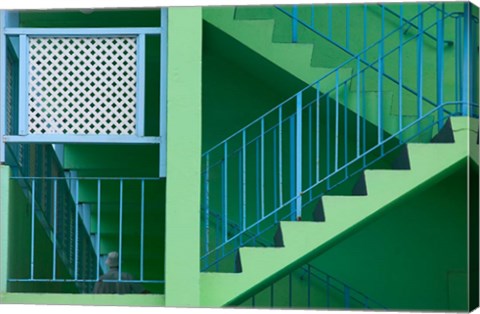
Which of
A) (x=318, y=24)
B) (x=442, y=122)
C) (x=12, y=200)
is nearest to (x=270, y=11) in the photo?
(x=318, y=24)

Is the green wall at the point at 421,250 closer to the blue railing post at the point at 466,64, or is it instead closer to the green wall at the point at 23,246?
the blue railing post at the point at 466,64

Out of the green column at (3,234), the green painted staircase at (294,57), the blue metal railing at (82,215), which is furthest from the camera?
the blue metal railing at (82,215)

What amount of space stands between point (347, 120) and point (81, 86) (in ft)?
8.73

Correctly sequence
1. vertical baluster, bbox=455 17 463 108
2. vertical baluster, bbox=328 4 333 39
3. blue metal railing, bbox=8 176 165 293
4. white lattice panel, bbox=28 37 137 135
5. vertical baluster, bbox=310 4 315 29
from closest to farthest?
white lattice panel, bbox=28 37 137 135
vertical baluster, bbox=455 17 463 108
vertical baluster, bbox=328 4 333 39
vertical baluster, bbox=310 4 315 29
blue metal railing, bbox=8 176 165 293

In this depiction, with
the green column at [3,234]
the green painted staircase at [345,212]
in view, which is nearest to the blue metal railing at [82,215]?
the green column at [3,234]

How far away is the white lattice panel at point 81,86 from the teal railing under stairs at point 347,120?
96 cm

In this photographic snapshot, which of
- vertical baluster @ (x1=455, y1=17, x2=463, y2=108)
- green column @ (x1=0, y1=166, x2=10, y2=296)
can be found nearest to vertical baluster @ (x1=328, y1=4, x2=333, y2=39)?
vertical baluster @ (x1=455, y1=17, x2=463, y2=108)

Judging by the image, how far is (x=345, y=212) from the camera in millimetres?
13875

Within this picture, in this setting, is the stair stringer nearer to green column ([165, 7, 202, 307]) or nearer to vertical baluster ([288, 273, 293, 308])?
green column ([165, 7, 202, 307])

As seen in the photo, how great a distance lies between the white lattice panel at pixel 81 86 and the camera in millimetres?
14219

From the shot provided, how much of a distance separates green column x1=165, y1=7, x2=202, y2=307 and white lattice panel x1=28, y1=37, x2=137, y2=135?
665 mm

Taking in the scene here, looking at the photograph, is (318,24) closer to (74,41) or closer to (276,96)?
(276,96)

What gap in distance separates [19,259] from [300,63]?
3.14m

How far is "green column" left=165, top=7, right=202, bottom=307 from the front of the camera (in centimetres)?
1357
